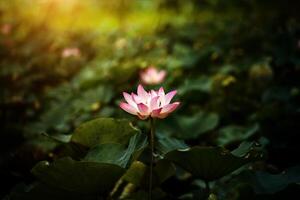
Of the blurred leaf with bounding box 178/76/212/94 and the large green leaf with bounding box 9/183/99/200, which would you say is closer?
the large green leaf with bounding box 9/183/99/200

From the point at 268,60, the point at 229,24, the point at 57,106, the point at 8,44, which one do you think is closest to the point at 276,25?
the point at 229,24

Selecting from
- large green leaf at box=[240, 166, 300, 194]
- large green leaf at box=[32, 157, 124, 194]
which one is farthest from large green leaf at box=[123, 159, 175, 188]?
large green leaf at box=[240, 166, 300, 194]

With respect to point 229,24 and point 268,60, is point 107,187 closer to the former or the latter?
point 268,60

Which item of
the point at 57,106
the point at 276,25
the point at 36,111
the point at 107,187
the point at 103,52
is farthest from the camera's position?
the point at 103,52

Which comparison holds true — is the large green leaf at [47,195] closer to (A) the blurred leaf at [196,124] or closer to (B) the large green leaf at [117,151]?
(B) the large green leaf at [117,151]

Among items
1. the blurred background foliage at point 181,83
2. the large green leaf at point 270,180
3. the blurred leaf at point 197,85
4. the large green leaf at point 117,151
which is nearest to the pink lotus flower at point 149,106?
the large green leaf at point 117,151

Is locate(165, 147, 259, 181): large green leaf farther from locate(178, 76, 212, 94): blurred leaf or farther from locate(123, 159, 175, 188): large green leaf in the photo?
locate(178, 76, 212, 94): blurred leaf

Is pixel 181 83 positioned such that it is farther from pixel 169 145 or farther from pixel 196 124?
pixel 169 145
